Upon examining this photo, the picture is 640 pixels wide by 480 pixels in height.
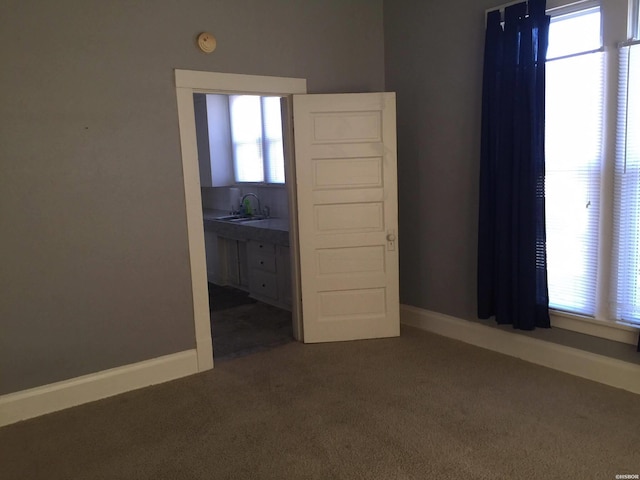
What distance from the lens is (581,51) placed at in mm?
3189

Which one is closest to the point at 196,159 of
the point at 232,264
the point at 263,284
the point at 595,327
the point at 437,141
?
the point at 437,141

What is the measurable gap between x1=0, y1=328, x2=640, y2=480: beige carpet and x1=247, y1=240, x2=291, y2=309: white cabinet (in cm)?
163

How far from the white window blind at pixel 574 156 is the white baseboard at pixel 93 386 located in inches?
106

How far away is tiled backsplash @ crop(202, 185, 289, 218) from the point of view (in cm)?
616

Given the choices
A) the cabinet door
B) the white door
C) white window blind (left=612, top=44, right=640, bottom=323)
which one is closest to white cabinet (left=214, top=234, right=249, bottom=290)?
the cabinet door

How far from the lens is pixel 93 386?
3.33 metres

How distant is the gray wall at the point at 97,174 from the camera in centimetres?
301

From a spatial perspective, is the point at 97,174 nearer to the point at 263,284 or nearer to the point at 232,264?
the point at 263,284

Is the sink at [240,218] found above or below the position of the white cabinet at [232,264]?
above

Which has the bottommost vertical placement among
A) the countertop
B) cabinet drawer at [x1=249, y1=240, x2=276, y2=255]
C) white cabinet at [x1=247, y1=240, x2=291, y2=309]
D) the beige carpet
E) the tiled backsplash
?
the beige carpet

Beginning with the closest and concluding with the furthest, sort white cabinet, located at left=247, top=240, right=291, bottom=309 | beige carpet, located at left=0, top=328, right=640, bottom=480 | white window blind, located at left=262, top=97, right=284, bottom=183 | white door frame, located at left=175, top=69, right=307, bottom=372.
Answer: beige carpet, located at left=0, top=328, right=640, bottom=480 < white door frame, located at left=175, top=69, right=307, bottom=372 < white cabinet, located at left=247, top=240, right=291, bottom=309 < white window blind, located at left=262, top=97, right=284, bottom=183

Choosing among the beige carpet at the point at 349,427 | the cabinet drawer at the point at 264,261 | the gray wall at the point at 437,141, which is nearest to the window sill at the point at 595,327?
the beige carpet at the point at 349,427

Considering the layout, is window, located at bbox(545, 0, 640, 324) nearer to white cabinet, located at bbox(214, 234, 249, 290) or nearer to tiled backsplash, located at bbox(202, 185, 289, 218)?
tiled backsplash, located at bbox(202, 185, 289, 218)

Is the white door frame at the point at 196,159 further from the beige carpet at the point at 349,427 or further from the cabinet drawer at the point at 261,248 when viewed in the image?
the cabinet drawer at the point at 261,248
